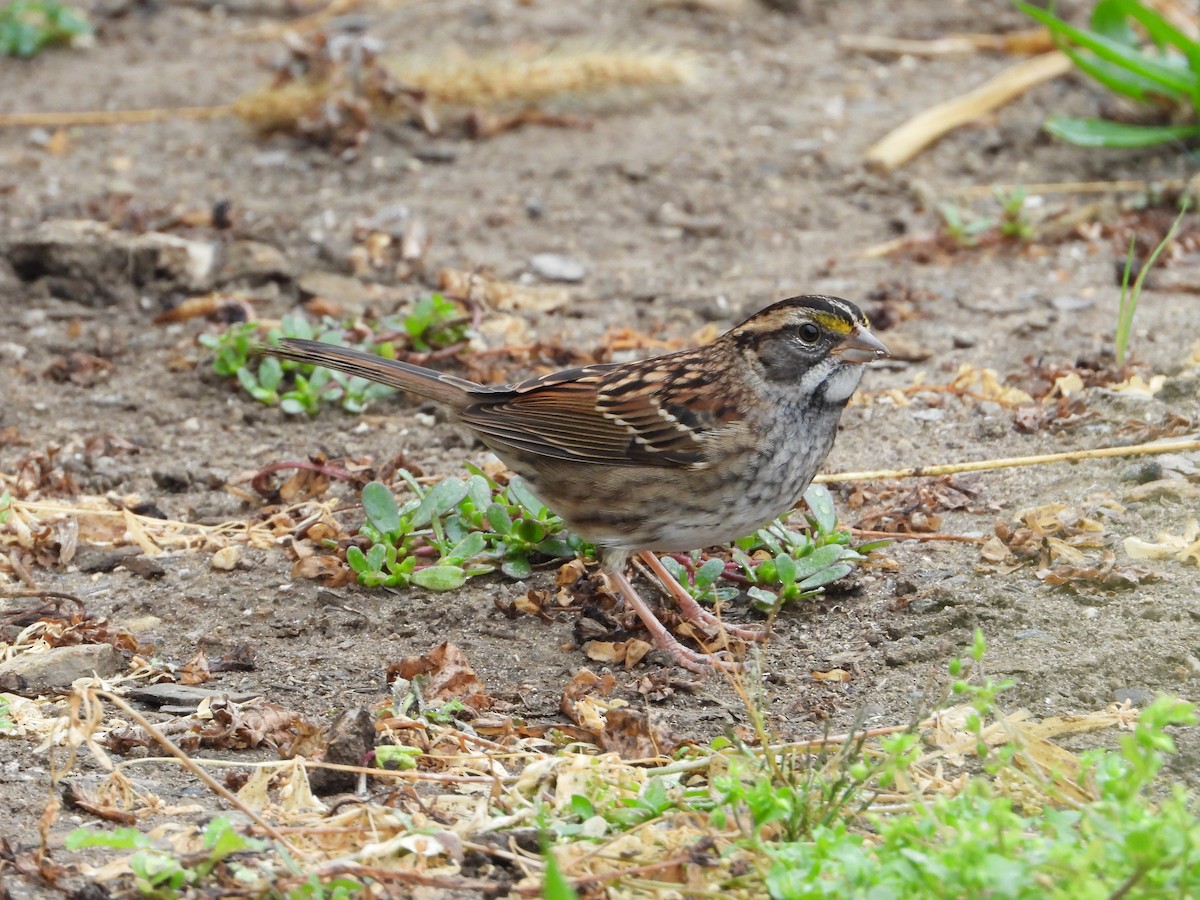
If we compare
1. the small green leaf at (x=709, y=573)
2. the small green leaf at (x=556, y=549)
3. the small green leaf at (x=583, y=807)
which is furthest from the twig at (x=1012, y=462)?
the small green leaf at (x=583, y=807)

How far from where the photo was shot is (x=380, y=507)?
432 centimetres

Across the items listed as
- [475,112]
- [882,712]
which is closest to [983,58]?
[475,112]

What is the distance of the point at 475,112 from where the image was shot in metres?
7.85

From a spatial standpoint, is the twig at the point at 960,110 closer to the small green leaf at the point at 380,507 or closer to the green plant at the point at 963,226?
the green plant at the point at 963,226

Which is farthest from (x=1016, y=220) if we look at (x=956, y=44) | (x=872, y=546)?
(x=872, y=546)

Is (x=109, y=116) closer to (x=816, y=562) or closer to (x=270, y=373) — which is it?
(x=270, y=373)

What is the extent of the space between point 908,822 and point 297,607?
86.9 inches

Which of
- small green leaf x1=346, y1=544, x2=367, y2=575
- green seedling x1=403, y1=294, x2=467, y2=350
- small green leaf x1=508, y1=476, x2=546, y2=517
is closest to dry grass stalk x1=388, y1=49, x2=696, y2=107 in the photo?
green seedling x1=403, y1=294, x2=467, y2=350

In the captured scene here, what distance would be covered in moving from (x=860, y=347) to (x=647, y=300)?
2261 mm

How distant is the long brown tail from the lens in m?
4.54

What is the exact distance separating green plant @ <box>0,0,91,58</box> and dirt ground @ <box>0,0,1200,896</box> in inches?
3.7

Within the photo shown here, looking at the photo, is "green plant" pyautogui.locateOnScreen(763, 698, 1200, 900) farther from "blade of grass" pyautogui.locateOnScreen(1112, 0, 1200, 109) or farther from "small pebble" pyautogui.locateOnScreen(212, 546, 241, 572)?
"blade of grass" pyautogui.locateOnScreen(1112, 0, 1200, 109)

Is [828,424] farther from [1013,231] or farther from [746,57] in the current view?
[746,57]

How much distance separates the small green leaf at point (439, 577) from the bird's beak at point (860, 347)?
4.13 feet
